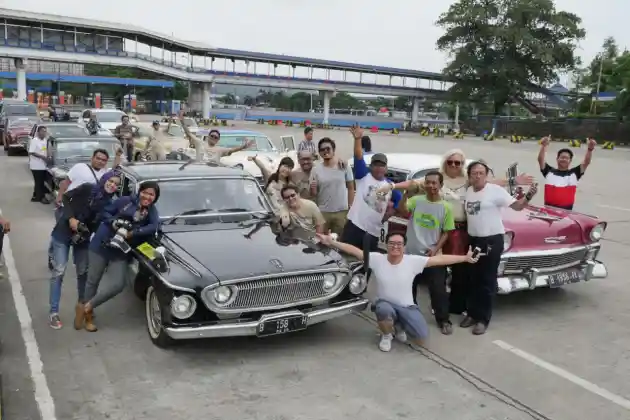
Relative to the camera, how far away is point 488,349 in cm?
583

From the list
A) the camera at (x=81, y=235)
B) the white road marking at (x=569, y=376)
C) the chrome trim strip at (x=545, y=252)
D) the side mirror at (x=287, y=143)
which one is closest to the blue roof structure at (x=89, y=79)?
the side mirror at (x=287, y=143)

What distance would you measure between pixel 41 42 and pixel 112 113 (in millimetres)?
46344

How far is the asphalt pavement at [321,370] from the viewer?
15.1 ft

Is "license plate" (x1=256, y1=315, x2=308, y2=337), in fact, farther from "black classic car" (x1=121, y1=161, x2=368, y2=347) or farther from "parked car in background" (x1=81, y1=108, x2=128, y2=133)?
"parked car in background" (x1=81, y1=108, x2=128, y2=133)

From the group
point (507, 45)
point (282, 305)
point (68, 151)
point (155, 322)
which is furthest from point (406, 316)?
point (507, 45)

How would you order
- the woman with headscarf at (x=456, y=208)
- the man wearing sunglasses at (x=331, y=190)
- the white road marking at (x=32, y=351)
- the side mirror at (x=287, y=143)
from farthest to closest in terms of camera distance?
the side mirror at (x=287, y=143)
the man wearing sunglasses at (x=331, y=190)
the woman with headscarf at (x=456, y=208)
the white road marking at (x=32, y=351)

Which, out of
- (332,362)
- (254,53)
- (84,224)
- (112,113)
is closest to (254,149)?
(84,224)

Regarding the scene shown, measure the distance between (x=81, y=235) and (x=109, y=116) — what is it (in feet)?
65.0

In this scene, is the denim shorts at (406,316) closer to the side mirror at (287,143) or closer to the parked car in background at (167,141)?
the side mirror at (287,143)

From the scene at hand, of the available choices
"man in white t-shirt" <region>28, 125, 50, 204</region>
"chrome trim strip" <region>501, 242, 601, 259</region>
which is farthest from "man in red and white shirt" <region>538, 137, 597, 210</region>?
"man in white t-shirt" <region>28, 125, 50, 204</region>

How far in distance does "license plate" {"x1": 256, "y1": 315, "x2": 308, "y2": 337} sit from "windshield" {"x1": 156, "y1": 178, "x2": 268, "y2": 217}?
184 centimetres

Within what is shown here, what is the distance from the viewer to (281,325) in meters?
5.26

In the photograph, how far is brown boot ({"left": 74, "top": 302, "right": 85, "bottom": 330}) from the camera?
5949 mm

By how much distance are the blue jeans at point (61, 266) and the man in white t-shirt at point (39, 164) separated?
302 inches
